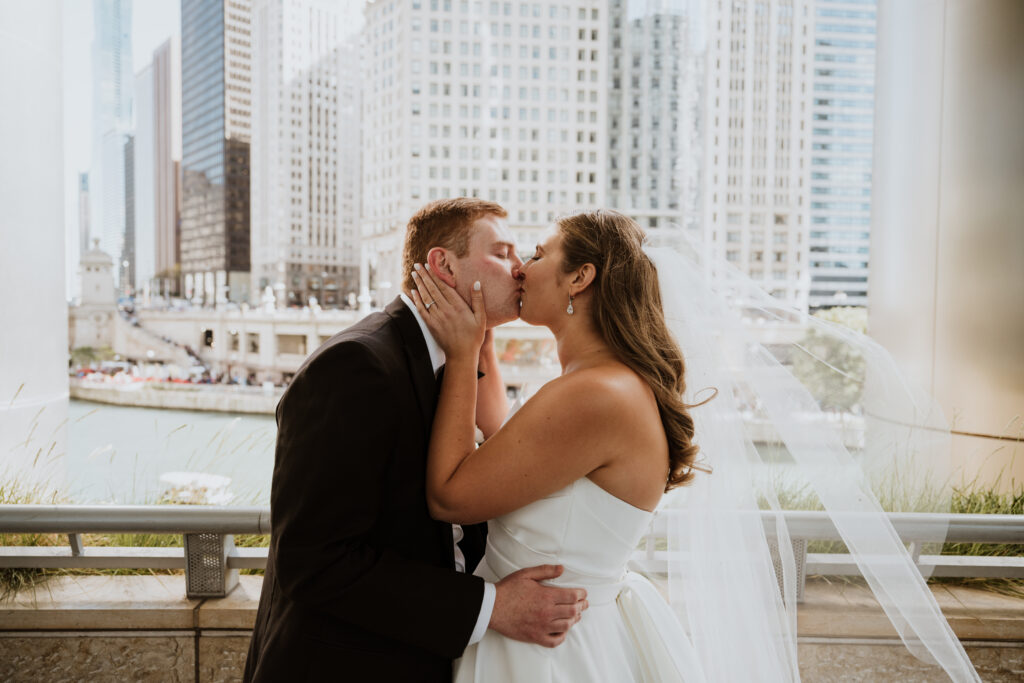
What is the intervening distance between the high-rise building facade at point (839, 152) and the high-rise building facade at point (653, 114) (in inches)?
514

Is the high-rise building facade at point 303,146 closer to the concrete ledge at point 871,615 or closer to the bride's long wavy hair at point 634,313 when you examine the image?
the concrete ledge at point 871,615

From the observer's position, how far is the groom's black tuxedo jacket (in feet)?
4.61

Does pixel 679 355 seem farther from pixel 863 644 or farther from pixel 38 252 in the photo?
pixel 38 252

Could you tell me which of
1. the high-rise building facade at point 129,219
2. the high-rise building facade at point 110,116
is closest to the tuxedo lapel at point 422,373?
the high-rise building facade at point 110,116

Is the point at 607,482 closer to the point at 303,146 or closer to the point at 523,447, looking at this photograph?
the point at 523,447

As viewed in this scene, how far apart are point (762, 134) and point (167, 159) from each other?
73.4 metres

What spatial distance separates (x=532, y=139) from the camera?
8031 centimetres

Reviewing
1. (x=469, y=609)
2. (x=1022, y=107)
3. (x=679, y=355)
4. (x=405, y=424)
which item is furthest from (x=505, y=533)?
(x=1022, y=107)

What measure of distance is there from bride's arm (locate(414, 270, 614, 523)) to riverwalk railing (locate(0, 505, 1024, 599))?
0.74 m

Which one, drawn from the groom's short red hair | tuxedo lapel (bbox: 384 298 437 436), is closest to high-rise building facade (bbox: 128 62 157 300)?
the groom's short red hair

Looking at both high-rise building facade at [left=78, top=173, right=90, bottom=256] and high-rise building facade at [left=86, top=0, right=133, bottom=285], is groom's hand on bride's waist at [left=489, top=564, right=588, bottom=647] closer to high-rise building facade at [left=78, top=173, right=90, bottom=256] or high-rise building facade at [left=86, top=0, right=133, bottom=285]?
high-rise building facade at [left=78, top=173, right=90, bottom=256]

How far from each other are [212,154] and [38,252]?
9024 cm

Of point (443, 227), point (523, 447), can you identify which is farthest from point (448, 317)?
point (523, 447)

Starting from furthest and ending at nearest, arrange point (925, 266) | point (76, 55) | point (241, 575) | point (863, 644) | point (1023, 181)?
1. point (76, 55)
2. point (925, 266)
3. point (1023, 181)
4. point (241, 575)
5. point (863, 644)
